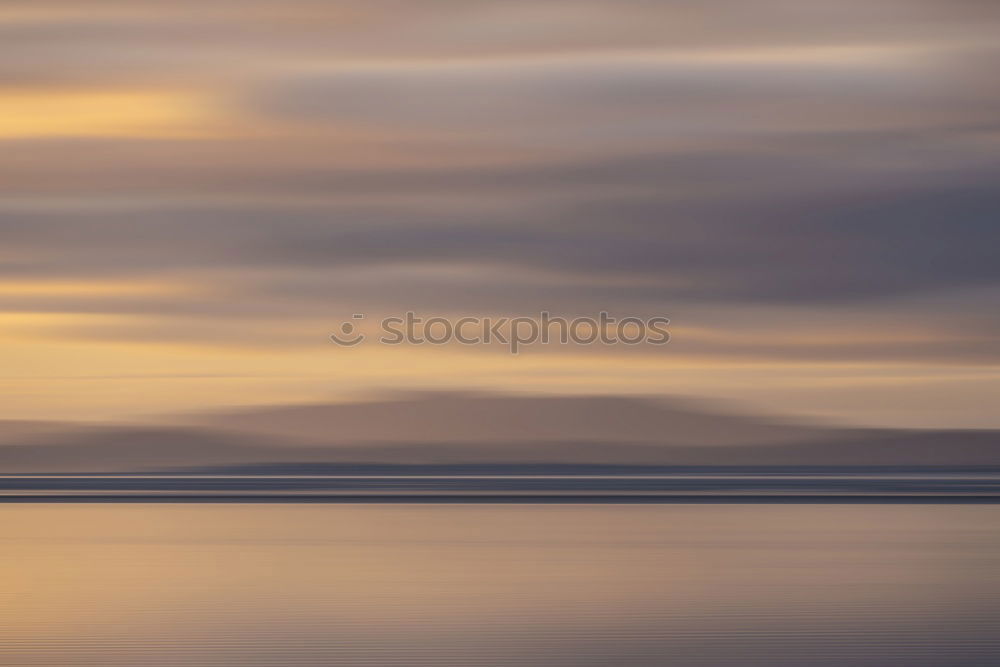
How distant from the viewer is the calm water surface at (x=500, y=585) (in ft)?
4.42

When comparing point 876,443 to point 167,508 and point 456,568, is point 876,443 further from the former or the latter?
point 167,508

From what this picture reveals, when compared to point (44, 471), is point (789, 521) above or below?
below

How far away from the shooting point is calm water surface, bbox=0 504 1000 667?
1.35 meters

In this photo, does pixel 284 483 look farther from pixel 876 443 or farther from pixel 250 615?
pixel 876 443

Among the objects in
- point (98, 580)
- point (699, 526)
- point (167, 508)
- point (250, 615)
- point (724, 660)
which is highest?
point (167, 508)

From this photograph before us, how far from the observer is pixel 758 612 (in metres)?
1.52

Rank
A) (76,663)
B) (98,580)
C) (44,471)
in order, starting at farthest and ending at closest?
(44,471) < (98,580) < (76,663)

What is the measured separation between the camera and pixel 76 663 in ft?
4.25

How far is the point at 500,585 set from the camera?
5.48 ft

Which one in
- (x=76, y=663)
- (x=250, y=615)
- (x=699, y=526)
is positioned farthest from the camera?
(x=699, y=526)

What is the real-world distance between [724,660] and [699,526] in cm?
80

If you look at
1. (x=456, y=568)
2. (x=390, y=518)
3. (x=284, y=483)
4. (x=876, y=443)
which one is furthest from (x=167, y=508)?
(x=876, y=443)

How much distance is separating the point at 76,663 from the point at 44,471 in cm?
126

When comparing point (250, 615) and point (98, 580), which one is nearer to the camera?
point (250, 615)
